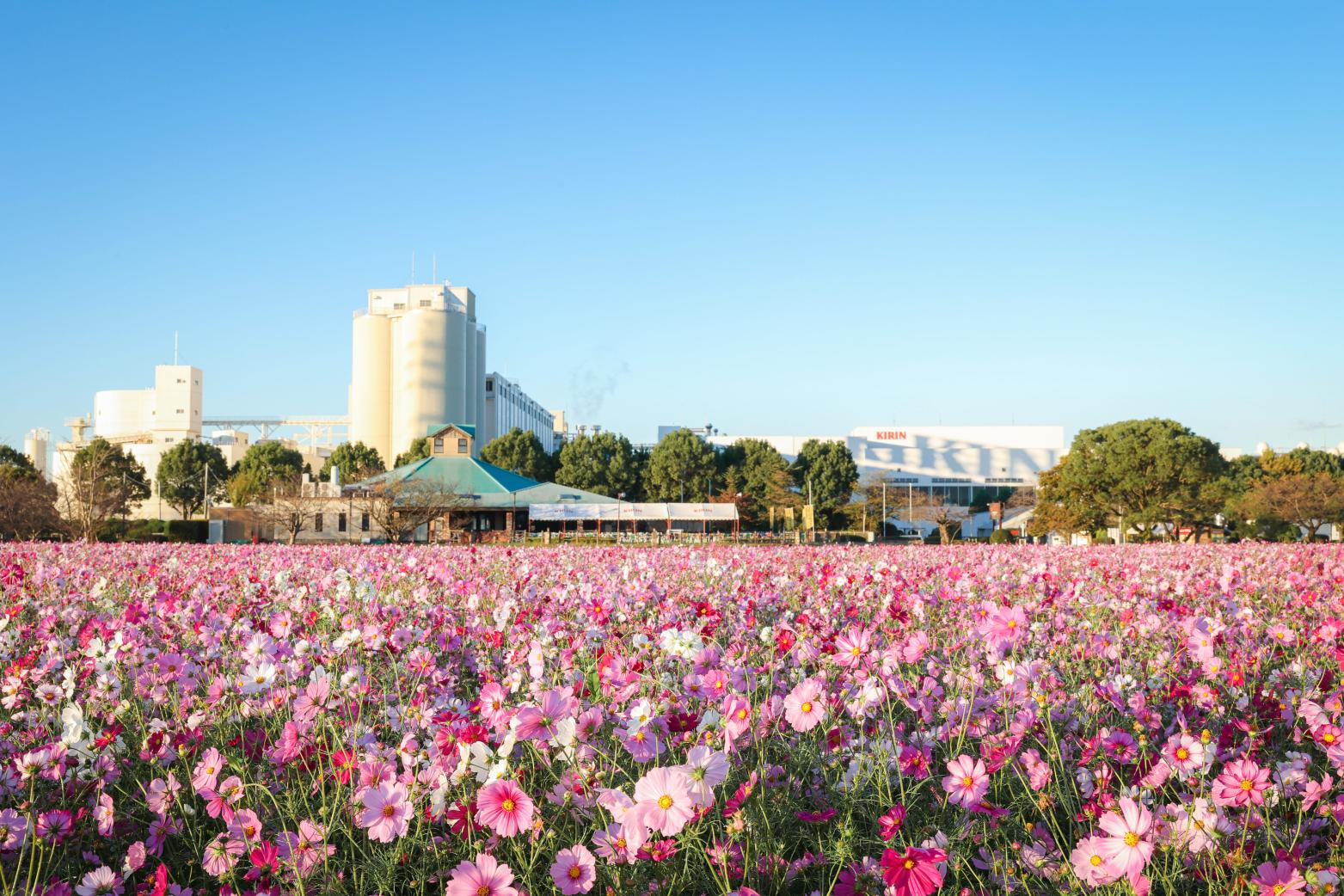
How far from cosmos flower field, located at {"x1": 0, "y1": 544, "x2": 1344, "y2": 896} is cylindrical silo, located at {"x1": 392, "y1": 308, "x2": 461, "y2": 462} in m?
88.0

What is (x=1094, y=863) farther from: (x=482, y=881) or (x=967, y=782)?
(x=482, y=881)

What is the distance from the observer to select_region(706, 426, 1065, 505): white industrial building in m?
104

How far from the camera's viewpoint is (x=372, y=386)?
93.6 meters

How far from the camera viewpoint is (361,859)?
271 centimetres

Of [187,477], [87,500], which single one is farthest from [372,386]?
[87,500]

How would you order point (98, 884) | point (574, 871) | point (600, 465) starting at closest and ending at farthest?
point (574, 871) < point (98, 884) < point (600, 465)

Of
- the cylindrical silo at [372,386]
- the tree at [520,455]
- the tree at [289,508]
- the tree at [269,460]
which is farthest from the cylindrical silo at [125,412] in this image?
the tree at [289,508]

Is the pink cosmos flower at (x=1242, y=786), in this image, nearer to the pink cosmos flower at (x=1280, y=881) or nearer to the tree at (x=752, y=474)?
the pink cosmos flower at (x=1280, y=881)

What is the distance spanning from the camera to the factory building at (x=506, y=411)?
10362cm

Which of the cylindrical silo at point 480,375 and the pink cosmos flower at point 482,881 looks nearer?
the pink cosmos flower at point 482,881

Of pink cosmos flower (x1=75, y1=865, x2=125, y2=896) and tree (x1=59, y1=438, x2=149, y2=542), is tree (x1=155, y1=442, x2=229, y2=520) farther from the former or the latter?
pink cosmos flower (x1=75, y1=865, x2=125, y2=896)

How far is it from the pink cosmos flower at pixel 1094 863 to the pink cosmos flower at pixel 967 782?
0.31m

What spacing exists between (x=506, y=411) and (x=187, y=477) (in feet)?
160

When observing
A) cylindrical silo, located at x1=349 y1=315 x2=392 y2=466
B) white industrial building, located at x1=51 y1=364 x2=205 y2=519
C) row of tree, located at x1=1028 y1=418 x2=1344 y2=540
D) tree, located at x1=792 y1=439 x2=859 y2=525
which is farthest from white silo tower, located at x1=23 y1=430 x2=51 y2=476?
row of tree, located at x1=1028 y1=418 x2=1344 y2=540
